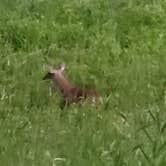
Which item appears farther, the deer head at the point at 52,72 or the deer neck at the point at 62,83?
the deer head at the point at 52,72

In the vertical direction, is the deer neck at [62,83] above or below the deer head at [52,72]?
below

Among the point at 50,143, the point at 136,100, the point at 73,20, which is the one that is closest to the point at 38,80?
the point at 136,100

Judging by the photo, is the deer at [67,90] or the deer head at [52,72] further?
the deer head at [52,72]

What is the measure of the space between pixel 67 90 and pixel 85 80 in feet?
1.52

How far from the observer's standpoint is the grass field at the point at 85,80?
4027 mm

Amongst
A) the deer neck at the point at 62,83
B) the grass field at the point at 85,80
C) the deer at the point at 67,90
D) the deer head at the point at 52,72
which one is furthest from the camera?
the deer head at the point at 52,72

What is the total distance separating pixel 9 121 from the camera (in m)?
4.96

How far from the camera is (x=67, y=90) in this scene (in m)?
6.70

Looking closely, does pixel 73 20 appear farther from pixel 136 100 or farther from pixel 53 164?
pixel 53 164

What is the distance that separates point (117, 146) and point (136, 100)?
2377 mm

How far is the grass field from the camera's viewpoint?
403 centimetres

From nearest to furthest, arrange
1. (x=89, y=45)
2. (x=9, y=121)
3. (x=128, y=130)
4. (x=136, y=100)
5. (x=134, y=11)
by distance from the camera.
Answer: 1. (x=128, y=130)
2. (x=9, y=121)
3. (x=136, y=100)
4. (x=89, y=45)
5. (x=134, y=11)

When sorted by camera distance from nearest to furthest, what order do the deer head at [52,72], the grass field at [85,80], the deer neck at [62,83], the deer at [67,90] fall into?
the grass field at [85,80]
the deer at [67,90]
the deer neck at [62,83]
the deer head at [52,72]

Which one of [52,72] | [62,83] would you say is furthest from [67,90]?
[52,72]
